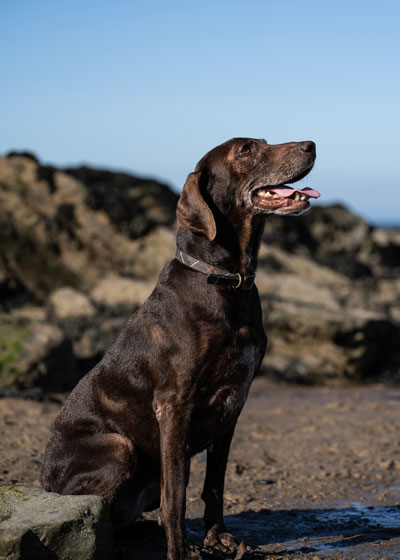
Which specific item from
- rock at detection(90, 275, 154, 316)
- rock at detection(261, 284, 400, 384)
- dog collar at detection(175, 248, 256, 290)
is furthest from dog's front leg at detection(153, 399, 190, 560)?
rock at detection(90, 275, 154, 316)

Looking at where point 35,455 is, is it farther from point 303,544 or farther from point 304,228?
point 304,228

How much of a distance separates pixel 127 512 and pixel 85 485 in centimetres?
33

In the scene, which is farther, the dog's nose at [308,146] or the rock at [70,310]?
the rock at [70,310]

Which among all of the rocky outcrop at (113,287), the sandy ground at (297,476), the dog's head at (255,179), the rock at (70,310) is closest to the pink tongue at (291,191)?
the dog's head at (255,179)

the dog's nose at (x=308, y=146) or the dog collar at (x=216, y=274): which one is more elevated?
the dog's nose at (x=308, y=146)

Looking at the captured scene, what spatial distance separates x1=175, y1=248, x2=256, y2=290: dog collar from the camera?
180 inches

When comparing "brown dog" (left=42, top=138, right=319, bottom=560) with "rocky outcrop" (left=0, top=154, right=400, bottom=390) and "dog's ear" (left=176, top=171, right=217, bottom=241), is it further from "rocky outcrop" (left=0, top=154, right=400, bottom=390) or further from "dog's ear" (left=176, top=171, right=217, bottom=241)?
"rocky outcrop" (left=0, top=154, right=400, bottom=390)

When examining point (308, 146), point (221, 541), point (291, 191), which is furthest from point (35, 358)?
point (308, 146)

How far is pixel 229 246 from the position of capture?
4.74m

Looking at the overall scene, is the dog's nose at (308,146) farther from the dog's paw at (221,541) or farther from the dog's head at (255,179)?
the dog's paw at (221,541)

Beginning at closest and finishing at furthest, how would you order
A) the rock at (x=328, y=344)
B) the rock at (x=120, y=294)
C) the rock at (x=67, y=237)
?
the rock at (x=328, y=344)
the rock at (x=120, y=294)
the rock at (x=67, y=237)

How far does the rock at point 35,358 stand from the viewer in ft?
30.3

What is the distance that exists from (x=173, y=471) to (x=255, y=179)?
189 centimetres

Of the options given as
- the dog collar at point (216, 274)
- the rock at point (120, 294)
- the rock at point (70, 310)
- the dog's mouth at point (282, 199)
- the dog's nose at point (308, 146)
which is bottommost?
the rock at point (70, 310)
